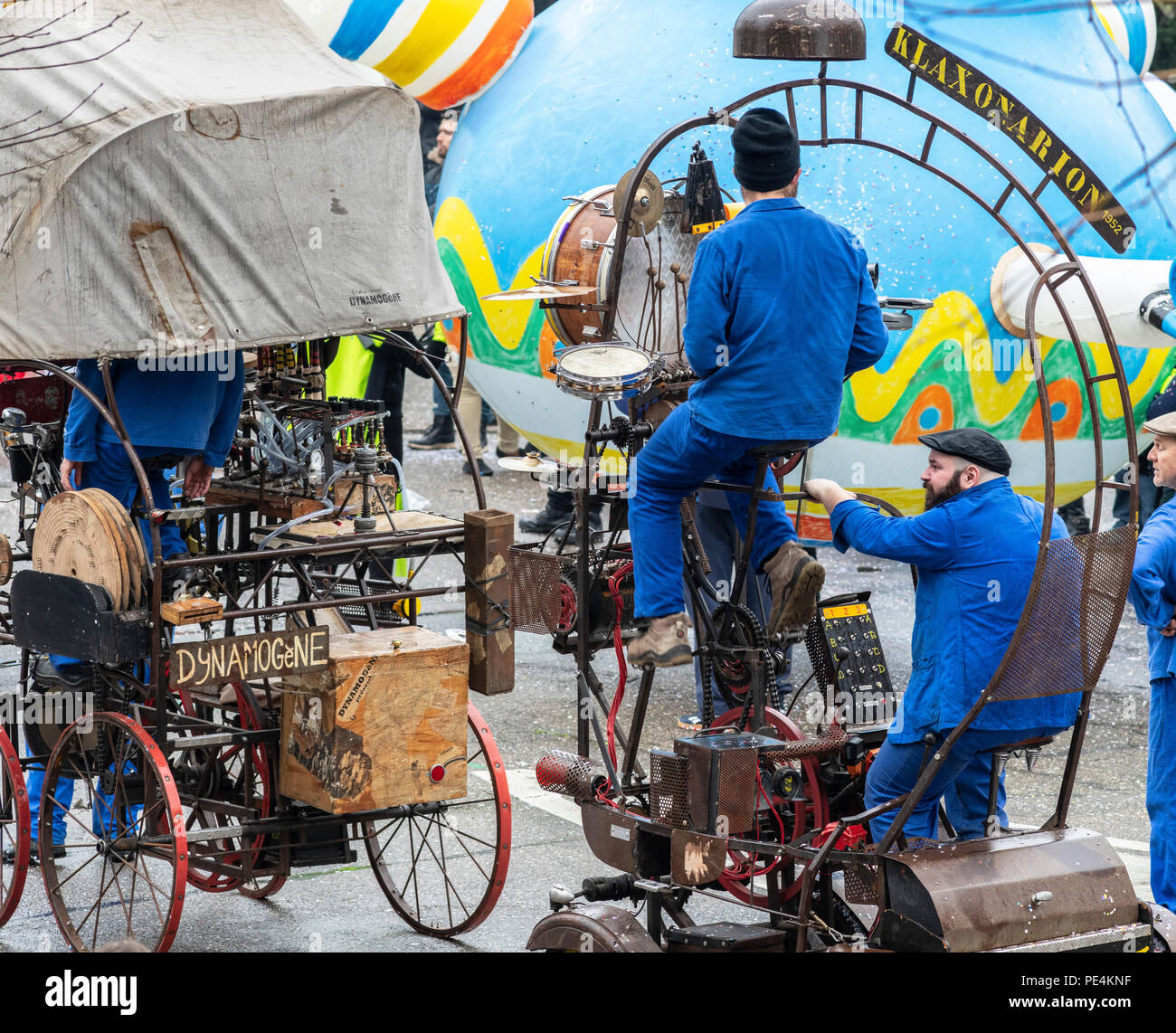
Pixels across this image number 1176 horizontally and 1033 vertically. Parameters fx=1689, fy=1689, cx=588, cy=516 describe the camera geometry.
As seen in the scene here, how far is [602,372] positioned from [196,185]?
1506mm

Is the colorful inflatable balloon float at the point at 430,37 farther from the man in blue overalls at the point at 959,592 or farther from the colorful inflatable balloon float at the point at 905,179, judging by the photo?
the man in blue overalls at the point at 959,592

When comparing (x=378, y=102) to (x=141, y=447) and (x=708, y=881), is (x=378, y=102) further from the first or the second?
(x=708, y=881)

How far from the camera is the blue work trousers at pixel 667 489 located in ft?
17.0

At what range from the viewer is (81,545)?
18.1ft

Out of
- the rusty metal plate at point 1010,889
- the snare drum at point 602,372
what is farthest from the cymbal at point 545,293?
the rusty metal plate at point 1010,889

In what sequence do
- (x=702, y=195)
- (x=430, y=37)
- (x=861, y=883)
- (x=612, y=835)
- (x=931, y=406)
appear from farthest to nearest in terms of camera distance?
(x=430, y=37)
(x=931, y=406)
(x=702, y=195)
(x=612, y=835)
(x=861, y=883)

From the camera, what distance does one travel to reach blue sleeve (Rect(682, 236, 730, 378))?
512 centimetres

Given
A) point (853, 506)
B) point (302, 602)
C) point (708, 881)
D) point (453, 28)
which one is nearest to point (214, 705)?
point (302, 602)

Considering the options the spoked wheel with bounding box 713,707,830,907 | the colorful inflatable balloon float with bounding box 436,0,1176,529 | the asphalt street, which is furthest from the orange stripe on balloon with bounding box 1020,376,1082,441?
the spoked wheel with bounding box 713,707,830,907

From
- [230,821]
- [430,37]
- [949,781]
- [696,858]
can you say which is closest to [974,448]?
[949,781]

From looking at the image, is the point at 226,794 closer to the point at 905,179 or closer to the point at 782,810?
the point at 782,810

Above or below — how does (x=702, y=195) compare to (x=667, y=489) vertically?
above

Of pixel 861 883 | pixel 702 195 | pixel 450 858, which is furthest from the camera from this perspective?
pixel 450 858

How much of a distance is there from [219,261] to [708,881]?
2.61m
